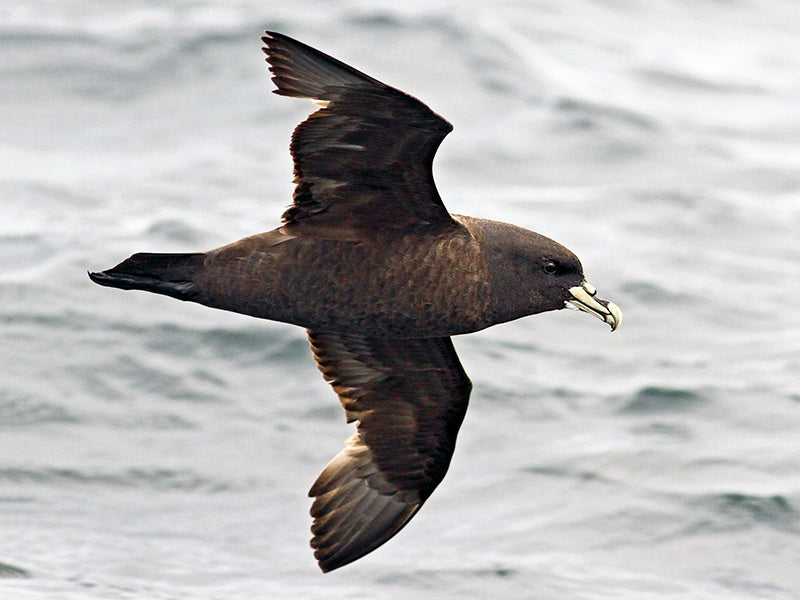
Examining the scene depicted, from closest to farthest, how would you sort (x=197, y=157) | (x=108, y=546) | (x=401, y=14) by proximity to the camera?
(x=108, y=546) < (x=197, y=157) < (x=401, y=14)

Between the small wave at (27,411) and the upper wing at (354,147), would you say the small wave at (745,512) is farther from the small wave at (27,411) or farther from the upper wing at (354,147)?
the small wave at (27,411)

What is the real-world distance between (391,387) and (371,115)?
2131mm

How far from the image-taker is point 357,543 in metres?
8.79

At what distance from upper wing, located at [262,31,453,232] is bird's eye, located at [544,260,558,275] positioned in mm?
652

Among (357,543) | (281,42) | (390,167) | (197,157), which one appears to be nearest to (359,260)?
(390,167)

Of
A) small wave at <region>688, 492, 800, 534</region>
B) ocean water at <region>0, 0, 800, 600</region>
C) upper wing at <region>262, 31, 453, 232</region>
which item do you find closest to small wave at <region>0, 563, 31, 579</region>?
ocean water at <region>0, 0, 800, 600</region>

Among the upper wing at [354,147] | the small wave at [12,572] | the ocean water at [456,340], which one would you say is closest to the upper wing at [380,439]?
the upper wing at [354,147]

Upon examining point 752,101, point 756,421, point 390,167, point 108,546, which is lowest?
point 108,546

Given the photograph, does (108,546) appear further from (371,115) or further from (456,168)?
(456,168)

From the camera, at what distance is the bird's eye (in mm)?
7832

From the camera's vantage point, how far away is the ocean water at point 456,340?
10.9 meters

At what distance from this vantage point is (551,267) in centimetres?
785

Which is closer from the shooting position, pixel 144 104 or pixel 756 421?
pixel 756 421

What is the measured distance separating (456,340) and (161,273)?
6.11m
